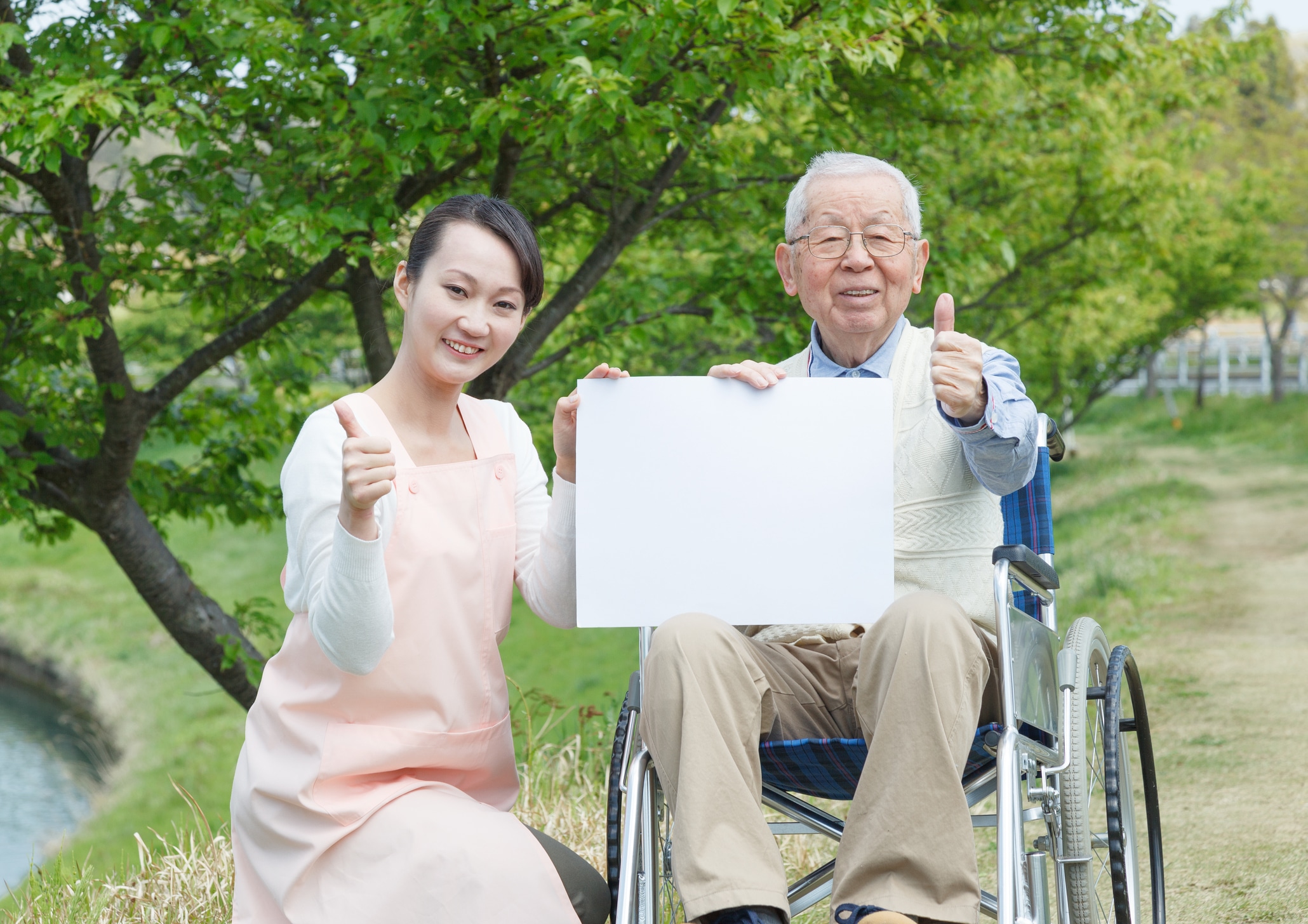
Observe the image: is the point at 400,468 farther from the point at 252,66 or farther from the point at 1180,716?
the point at 1180,716

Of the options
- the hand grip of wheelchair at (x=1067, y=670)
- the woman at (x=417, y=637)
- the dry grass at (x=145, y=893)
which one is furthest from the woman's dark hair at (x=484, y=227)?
the dry grass at (x=145, y=893)

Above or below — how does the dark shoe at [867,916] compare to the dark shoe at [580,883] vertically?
above

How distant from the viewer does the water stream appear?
35.8 ft

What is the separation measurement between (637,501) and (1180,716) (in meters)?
4.57

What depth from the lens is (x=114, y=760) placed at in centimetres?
1355

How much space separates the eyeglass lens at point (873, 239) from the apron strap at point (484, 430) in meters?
0.73

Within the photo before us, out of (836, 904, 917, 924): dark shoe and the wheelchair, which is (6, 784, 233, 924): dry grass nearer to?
the wheelchair

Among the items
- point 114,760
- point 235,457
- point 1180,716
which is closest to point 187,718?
point 114,760

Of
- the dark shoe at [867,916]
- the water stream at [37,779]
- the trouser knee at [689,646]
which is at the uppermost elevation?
the trouser knee at [689,646]

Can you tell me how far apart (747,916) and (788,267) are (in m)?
1.34

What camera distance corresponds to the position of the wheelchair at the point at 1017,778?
192 centimetres

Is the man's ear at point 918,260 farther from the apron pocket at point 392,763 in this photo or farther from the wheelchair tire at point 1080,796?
the apron pocket at point 392,763

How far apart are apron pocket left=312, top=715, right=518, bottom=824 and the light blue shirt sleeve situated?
0.95m

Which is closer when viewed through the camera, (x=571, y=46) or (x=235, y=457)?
(x=571, y=46)
